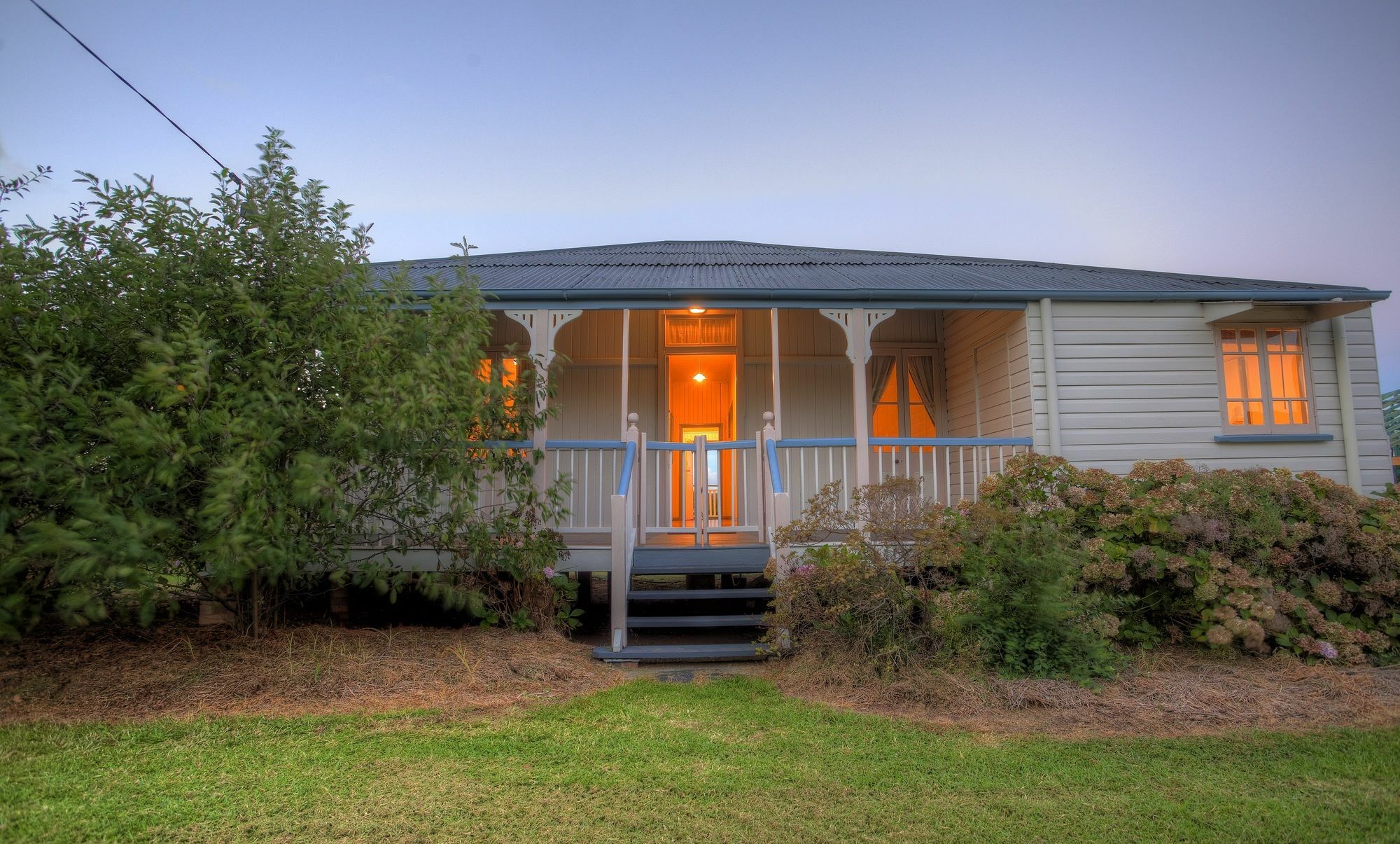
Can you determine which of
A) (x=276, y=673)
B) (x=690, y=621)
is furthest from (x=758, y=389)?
(x=276, y=673)

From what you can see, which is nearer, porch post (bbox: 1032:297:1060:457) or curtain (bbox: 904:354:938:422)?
porch post (bbox: 1032:297:1060:457)

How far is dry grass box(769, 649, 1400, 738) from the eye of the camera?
12.6 feet

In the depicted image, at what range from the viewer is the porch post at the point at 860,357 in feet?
22.4

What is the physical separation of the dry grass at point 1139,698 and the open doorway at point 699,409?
4.35 metres

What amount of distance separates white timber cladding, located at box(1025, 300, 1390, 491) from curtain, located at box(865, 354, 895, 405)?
234cm

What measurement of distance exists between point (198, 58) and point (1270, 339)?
1418 cm

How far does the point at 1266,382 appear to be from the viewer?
24.7 feet

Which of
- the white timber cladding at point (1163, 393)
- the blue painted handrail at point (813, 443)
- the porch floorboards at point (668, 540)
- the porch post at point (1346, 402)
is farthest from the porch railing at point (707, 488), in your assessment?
the porch post at point (1346, 402)

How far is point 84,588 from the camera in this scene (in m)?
3.84

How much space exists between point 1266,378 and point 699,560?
6395 millimetres

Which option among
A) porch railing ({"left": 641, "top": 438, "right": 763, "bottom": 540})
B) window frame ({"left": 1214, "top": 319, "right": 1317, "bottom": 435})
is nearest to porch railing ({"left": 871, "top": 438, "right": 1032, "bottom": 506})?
porch railing ({"left": 641, "top": 438, "right": 763, "bottom": 540})

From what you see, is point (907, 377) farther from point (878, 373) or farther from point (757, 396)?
point (757, 396)

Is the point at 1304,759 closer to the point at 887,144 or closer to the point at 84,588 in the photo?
the point at 84,588

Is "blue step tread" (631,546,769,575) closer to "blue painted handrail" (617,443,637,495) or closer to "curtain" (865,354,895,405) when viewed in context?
"blue painted handrail" (617,443,637,495)
